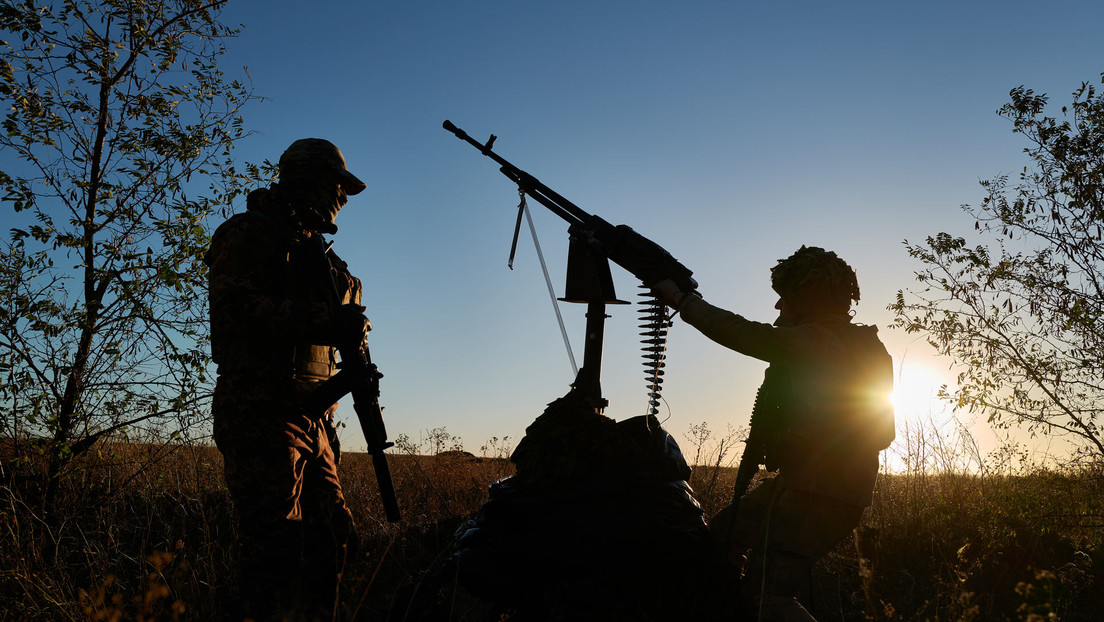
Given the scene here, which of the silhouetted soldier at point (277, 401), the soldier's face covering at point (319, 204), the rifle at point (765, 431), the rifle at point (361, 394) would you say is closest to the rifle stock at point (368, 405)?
the rifle at point (361, 394)

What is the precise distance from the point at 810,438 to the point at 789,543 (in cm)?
55

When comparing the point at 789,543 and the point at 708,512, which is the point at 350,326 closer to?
the point at 789,543

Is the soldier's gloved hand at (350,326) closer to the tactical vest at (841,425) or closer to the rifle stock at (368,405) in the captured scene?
the rifle stock at (368,405)

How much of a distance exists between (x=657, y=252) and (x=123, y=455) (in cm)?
537

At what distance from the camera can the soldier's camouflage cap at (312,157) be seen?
4.06 metres

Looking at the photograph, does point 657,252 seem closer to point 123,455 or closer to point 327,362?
point 327,362

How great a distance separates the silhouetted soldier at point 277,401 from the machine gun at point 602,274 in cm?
160

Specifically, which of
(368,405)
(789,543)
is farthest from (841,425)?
(368,405)

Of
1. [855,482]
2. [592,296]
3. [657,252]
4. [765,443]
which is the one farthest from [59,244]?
[855,482]

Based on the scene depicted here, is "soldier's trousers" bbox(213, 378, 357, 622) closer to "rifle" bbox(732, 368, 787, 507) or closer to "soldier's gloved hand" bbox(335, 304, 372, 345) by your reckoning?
"soldier's gloved hand" bbox(335, 304, 372, 345)

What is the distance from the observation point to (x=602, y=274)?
15.6 feet

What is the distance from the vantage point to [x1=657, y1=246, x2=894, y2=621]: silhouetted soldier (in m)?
3.43

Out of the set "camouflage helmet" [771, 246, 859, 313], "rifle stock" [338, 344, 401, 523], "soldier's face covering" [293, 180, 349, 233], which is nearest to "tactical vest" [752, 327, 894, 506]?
"camouflage helmet" [771, 246, 859, 313]

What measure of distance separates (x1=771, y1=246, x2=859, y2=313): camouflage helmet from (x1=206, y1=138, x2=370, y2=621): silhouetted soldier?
7.86ft
